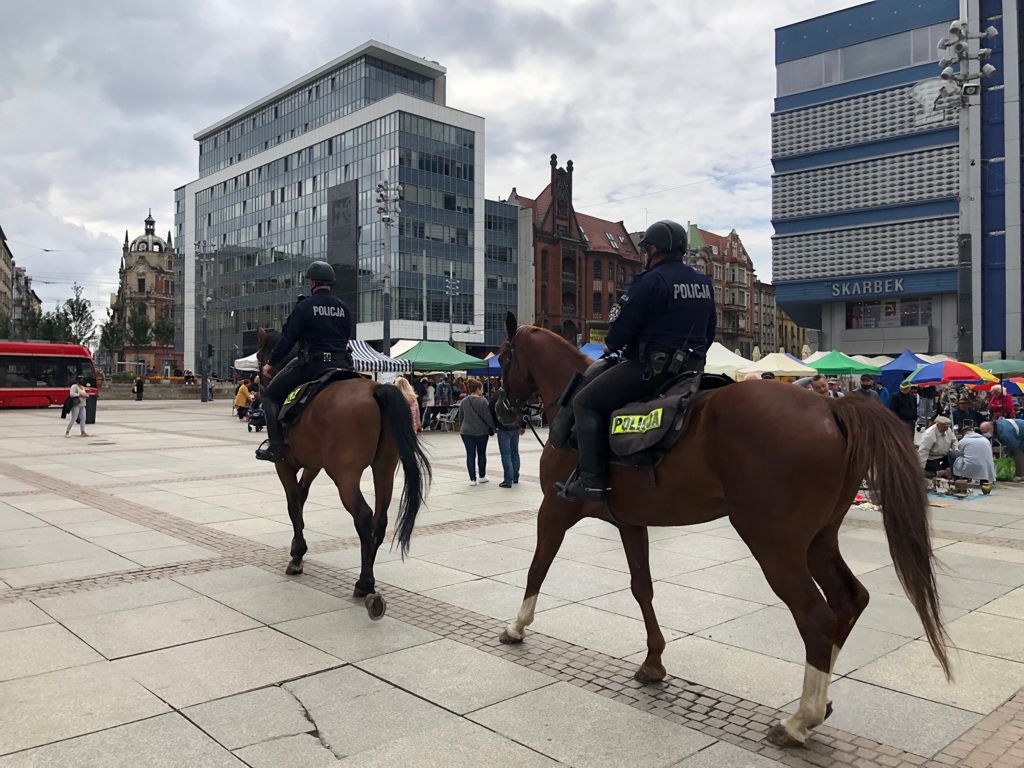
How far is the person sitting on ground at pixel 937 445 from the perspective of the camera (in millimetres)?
13062

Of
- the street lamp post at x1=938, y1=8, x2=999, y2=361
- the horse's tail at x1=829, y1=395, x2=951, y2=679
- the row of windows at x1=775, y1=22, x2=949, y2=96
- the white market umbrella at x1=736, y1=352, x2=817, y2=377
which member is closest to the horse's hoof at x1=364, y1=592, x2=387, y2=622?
the horse's tail at x1=829, y1=395, x2=951, y2=679

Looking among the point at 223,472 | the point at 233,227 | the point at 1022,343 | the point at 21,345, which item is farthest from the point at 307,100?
the point at 223,472

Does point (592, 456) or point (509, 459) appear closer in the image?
point (592, 456)

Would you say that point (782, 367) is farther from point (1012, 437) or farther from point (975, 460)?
point (975, 460)

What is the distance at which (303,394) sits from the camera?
6.64 meters

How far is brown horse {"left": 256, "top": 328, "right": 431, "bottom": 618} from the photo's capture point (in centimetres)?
614

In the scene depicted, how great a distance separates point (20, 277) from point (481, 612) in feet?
495

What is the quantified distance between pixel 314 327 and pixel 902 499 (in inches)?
194

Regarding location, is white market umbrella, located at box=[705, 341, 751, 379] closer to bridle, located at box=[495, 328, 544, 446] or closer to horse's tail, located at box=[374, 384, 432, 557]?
horse's tail, located at box=[374, 384, 432, 557]

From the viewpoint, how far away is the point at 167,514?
9789 mm

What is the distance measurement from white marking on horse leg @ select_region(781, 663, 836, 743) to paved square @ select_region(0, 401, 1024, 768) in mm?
108

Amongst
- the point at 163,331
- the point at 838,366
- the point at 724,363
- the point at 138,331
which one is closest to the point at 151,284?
the point at 163,331

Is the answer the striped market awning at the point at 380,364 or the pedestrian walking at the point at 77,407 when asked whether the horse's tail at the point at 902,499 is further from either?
the pedestrian walking at the point at 77,407

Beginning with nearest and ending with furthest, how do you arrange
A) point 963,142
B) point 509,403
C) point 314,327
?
point 509,403
point 314,327
point 963,142
